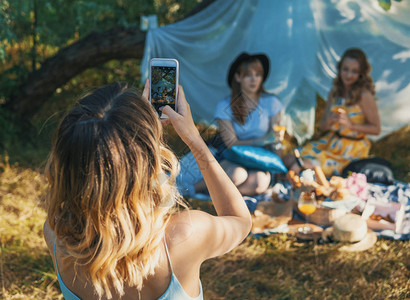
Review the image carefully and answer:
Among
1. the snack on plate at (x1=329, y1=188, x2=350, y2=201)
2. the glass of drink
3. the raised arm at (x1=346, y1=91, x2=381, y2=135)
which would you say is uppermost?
the raised arm at (x1=346, y1=91, x2=381, y2=135)

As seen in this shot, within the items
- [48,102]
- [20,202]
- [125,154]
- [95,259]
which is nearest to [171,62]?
[125,154]

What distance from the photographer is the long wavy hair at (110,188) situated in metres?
0.95

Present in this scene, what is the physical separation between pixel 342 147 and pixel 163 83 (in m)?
2.57

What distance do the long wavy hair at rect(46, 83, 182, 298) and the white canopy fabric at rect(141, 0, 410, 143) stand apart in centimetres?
271

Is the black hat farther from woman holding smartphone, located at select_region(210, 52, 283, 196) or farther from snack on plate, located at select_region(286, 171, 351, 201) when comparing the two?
snack on plate, located at select_region(286, 171, 351, 201)

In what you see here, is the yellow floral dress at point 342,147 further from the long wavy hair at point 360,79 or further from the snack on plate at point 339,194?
the snack on plate at point 339,194

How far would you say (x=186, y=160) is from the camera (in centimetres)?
243

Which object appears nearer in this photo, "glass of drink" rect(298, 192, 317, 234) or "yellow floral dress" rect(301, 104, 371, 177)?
"glass of drink" rect(298, 192, 317, 234)

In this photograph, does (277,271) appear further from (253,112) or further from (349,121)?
(349,121)

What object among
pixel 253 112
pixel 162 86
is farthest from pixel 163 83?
pixel 253 112

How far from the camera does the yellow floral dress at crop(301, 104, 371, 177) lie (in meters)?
3.53

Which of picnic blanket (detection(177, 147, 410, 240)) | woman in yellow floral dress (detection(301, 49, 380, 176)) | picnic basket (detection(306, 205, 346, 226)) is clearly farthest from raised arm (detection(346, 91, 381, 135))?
picnic basket (detection(306, 205, 346, 226))

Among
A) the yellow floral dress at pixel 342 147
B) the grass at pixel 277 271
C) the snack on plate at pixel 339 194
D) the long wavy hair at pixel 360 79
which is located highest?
the long wavy hair at pixel 360 79

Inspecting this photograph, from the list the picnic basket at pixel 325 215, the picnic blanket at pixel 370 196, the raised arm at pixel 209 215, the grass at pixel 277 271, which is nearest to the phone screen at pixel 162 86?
the raised arm at pixel 209 215
